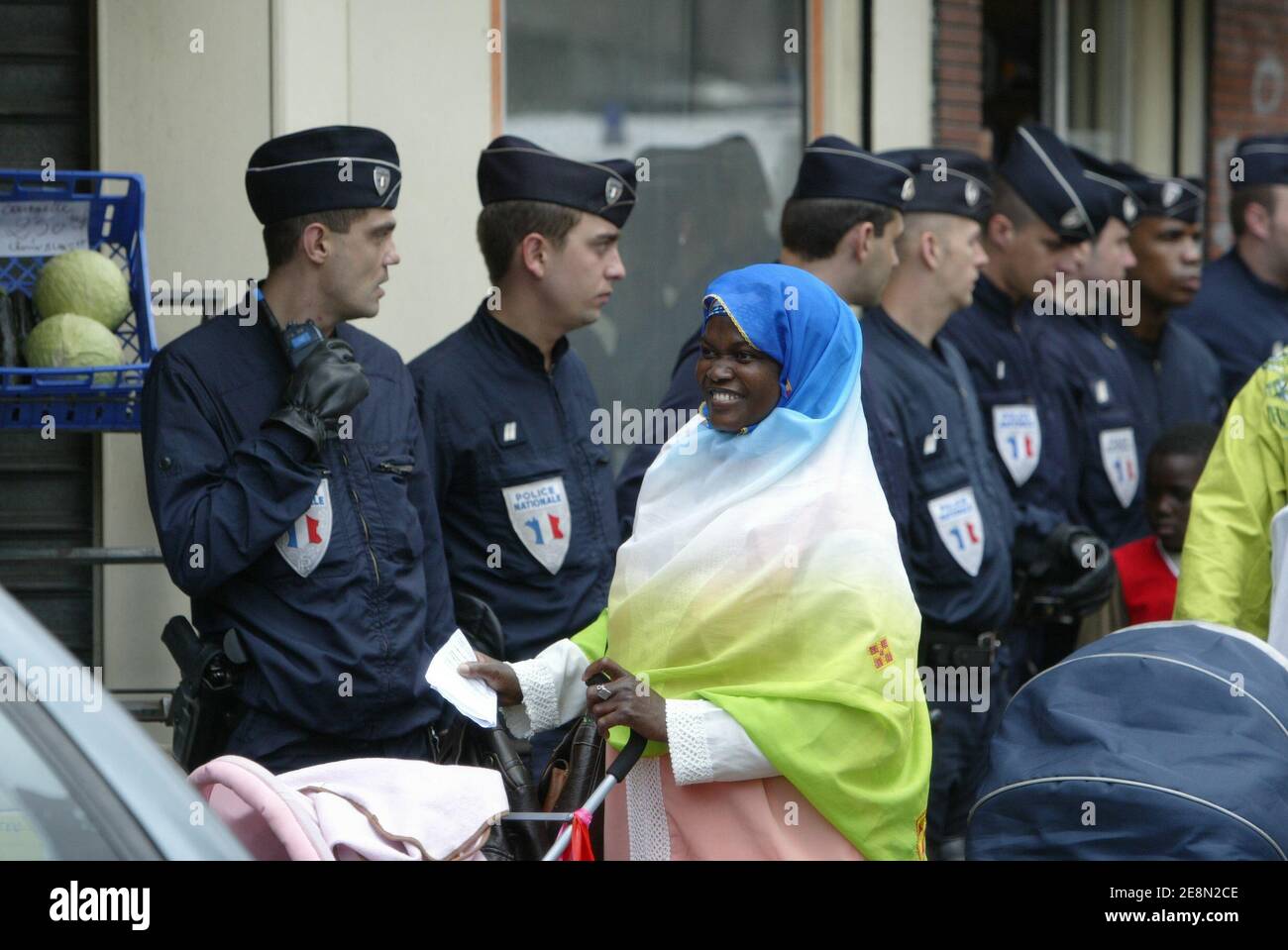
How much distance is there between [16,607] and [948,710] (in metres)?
3.82

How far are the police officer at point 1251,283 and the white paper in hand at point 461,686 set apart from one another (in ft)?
15.5

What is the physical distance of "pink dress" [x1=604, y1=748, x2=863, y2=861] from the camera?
321 centimetres

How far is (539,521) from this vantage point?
441 cm

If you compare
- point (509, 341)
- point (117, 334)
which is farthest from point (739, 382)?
point (117, 334)

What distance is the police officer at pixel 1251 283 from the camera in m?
7.31

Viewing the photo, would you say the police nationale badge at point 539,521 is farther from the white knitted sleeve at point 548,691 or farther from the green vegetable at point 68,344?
the green vegetable at point 68,344

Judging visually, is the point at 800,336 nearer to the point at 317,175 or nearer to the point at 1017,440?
the point at 317,175

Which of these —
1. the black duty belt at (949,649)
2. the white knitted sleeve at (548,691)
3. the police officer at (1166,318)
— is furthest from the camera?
the police officer at (1166,318)

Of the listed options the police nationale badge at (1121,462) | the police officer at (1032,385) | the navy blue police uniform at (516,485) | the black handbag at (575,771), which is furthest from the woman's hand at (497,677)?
the police nationale badge at (1121,462)

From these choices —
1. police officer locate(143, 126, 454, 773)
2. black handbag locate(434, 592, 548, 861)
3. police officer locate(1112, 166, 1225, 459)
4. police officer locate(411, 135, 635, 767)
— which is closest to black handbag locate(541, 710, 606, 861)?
black handbag locate(434, 592, 548, 861)

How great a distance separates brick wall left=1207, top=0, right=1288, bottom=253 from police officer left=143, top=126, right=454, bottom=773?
6.29 m

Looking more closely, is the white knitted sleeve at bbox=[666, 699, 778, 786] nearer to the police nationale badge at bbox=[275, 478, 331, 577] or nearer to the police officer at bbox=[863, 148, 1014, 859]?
the police nationale badge at bbox=[275, 478, 331, 577]

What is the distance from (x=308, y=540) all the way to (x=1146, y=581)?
3144 mm
